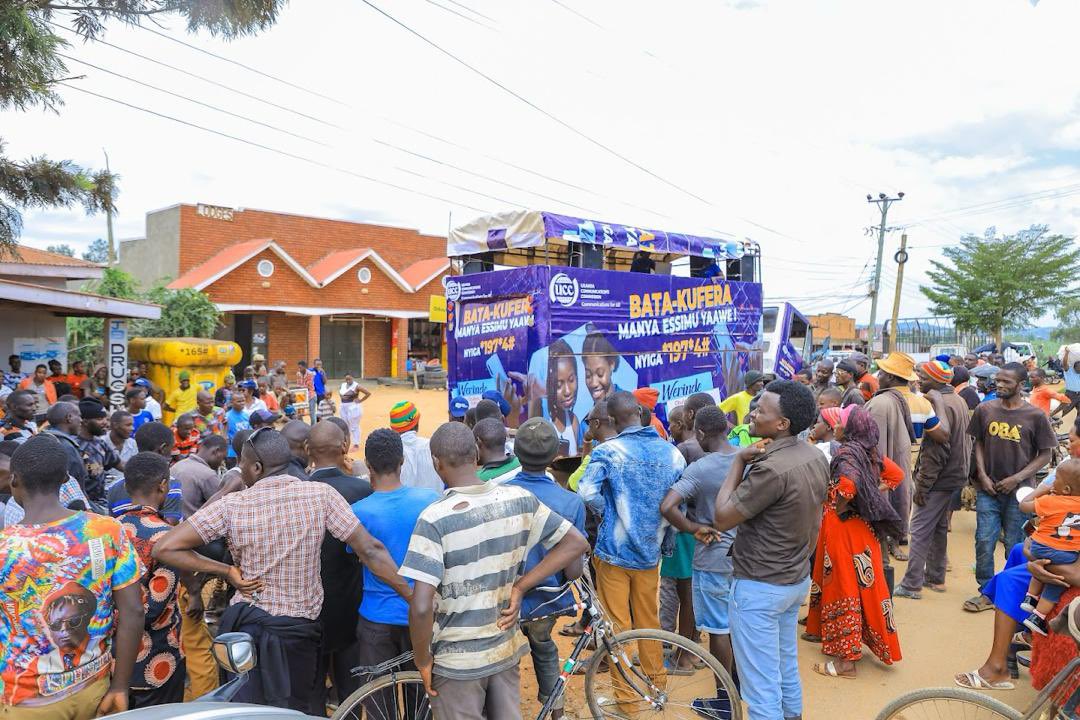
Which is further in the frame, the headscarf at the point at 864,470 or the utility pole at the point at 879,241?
the utility pole at the point at 879,241

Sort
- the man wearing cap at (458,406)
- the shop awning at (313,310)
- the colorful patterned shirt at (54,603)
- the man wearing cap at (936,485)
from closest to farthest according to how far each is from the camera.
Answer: the colorful patterned shirt at (54,603)
the man wearing cap at (936,485)
the man wearing cap at (458,406)
the shop awning at (313,310)

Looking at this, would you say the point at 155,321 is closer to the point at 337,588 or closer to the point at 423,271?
the point at 423,271

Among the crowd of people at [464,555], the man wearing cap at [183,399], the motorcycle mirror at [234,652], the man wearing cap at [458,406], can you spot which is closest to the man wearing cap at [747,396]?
the crowd of people at [464,555]

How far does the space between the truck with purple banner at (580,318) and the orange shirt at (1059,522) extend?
5247 mm

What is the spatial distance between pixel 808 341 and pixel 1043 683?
15.9 meters

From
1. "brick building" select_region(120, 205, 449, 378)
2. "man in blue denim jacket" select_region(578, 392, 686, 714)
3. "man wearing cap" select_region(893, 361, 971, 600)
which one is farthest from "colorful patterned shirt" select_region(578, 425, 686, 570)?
"brick building" select_region(120, 205, 449, 378)

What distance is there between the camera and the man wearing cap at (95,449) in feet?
19.2

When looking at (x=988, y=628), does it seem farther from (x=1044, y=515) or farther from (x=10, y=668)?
(x=10, y=668)

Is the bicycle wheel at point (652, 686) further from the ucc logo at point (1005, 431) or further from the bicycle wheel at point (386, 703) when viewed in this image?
the ucc logo at point (1005, 431)

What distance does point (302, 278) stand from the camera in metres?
27.1

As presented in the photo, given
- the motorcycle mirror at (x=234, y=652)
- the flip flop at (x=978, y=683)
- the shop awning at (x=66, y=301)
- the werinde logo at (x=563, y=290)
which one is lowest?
the flip flop at (x=978, y=683)

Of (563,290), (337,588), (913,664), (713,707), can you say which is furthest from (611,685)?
(563,290)

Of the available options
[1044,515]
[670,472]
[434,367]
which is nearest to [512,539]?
[670,472]

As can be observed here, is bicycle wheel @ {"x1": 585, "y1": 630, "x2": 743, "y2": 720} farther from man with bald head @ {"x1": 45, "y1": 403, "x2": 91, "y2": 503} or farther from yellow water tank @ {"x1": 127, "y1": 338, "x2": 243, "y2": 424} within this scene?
yellow water tank @ {"x1": 127, "y1": 338, "x2": 243, "y2": 424}
